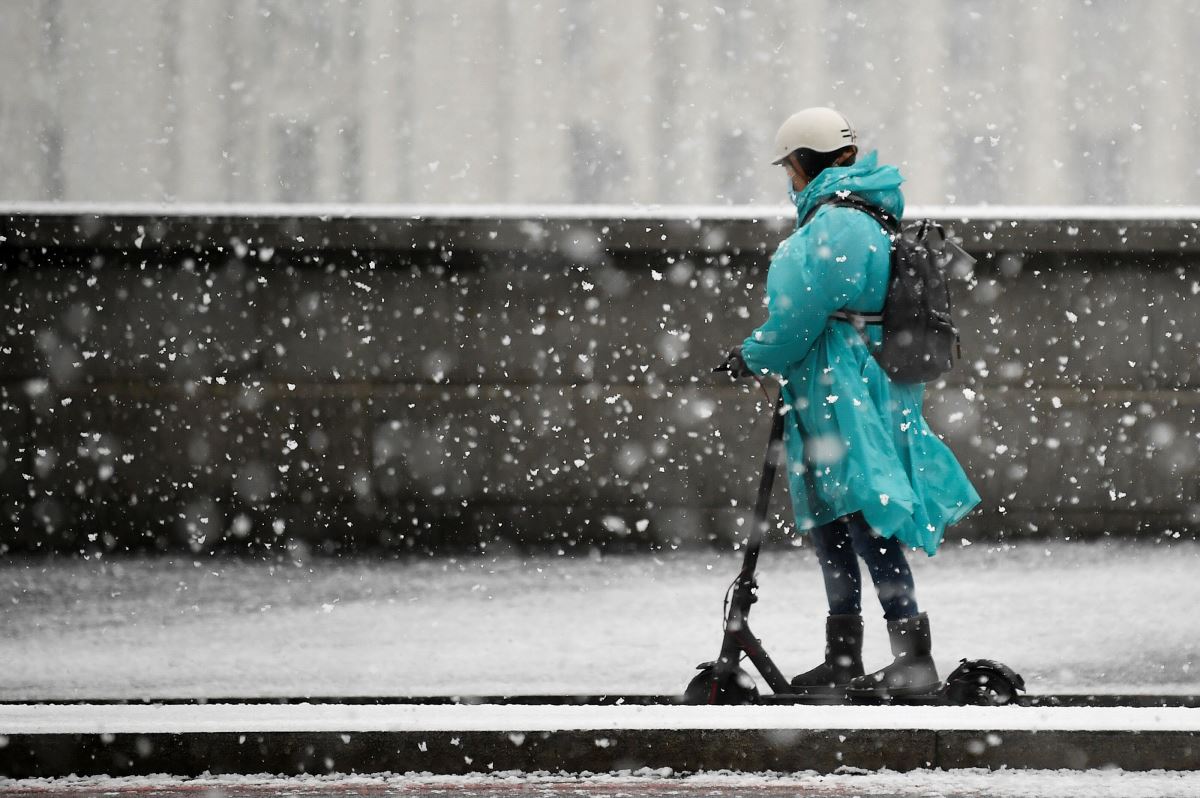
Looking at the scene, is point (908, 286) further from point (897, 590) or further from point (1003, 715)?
point (1003, 715)

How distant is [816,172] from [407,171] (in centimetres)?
553

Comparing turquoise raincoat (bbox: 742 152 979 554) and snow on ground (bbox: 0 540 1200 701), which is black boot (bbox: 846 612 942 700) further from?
snow on ground (bbox: 0 540 1200 701)

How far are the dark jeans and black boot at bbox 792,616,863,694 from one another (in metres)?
0.04

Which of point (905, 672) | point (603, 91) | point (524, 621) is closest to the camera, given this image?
point (905, 672)

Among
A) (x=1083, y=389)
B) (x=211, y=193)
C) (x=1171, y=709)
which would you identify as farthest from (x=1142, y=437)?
(x=211, y=193)

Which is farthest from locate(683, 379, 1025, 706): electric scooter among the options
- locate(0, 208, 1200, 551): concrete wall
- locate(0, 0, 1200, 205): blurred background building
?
locate(0, 0, 1200, 205): blurred background building

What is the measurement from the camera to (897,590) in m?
4.39

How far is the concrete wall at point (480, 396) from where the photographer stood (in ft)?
27.4

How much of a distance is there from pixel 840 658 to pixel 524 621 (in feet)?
6.93

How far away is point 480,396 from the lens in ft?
27.5

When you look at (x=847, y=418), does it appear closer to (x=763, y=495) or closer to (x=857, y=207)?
(x=763, y=495)

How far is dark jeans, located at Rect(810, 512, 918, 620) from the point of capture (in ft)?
14.4

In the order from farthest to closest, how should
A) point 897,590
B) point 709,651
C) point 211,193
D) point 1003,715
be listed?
point 211,193, point 709,651, point 897,590, point 1003,715

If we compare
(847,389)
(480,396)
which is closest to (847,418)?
(847,389)
